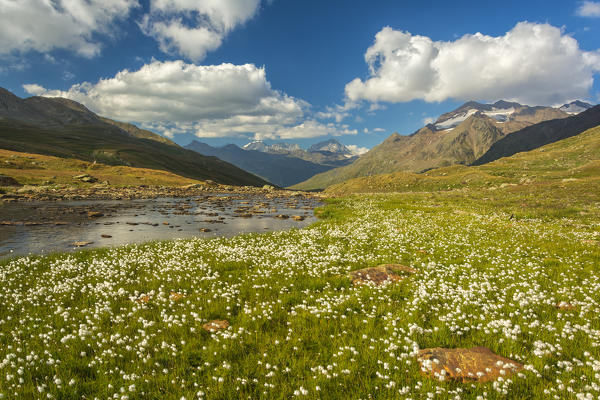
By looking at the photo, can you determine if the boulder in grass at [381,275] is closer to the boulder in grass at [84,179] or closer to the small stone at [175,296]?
the small stone at [175,296]

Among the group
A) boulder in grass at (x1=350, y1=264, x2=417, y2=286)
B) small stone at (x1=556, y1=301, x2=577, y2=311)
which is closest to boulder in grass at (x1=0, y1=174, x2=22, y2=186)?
boulder in grass at (x1=350, y1=264, x2=417, y2=286)

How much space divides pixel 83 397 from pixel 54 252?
16031mm

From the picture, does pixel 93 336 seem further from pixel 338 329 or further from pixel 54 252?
pixel 54 252

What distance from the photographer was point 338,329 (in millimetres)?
7020

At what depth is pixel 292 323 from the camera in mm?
7430

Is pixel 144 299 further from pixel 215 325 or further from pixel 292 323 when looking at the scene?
pixel 292 323

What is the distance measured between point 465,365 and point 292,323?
4108 mm

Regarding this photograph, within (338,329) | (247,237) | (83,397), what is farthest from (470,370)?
(247,237)

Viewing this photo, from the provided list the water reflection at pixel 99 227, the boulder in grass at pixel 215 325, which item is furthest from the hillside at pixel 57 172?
the boulder in grass at pixel 215 325

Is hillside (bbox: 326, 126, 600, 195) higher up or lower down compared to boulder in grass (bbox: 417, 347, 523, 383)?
higher up

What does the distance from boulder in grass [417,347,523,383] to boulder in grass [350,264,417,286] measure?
4.61m

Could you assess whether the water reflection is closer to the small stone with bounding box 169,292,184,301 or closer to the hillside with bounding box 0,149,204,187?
the small stone with bounding box 169,292,184,301

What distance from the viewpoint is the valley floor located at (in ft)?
16.3

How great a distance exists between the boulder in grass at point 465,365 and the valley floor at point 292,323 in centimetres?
20
